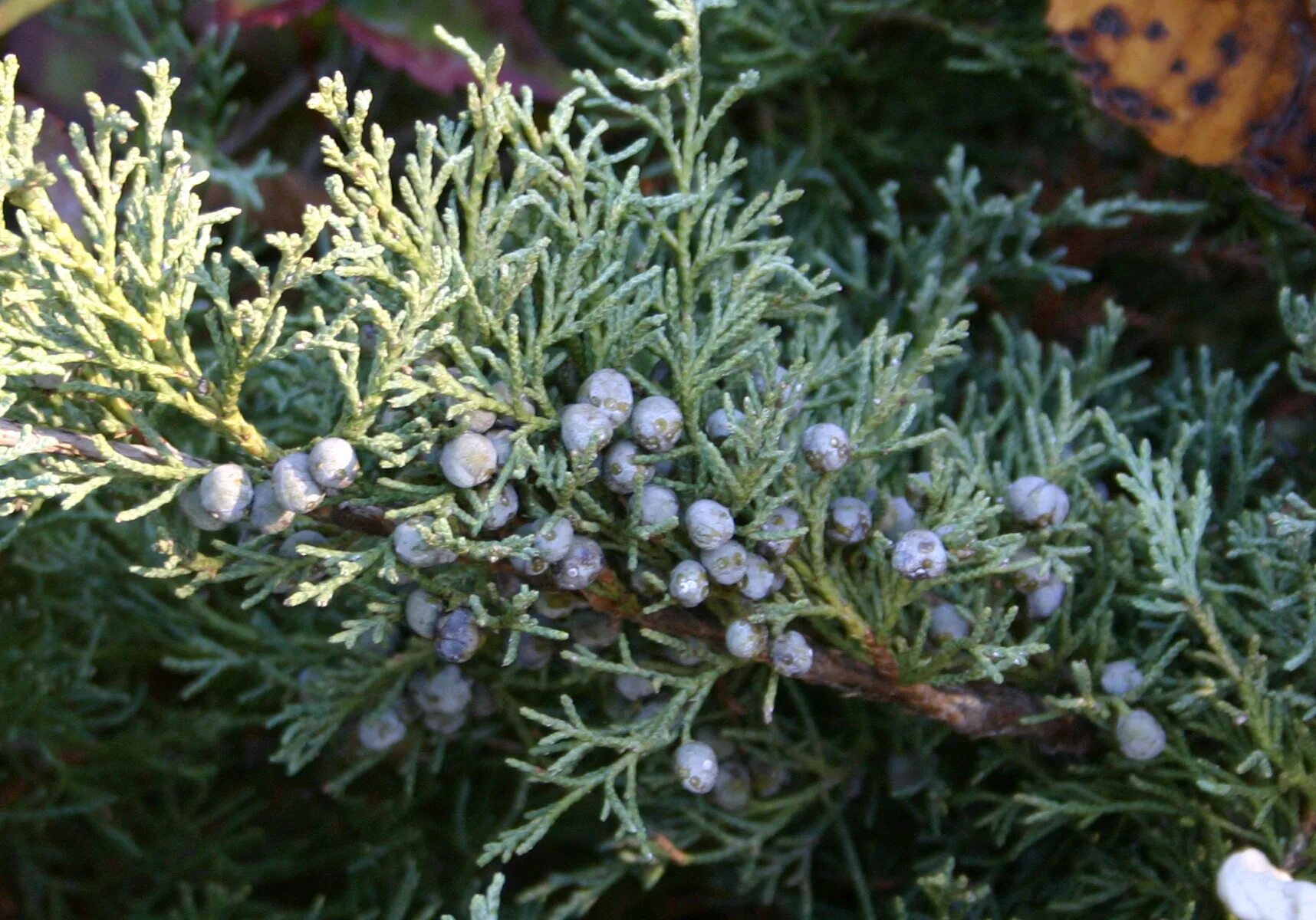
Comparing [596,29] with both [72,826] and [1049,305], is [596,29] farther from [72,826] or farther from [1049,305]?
[72,826]

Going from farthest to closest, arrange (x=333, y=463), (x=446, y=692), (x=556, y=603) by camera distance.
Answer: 1. (x=446, y=692)
2. (x=556, y=603)
3. (x=333, y=463)

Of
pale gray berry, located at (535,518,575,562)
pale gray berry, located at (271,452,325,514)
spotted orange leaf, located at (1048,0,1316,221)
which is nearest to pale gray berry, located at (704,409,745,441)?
pale gray berry, located at (535,518,575,562)

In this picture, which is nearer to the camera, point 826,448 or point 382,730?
point 826,448

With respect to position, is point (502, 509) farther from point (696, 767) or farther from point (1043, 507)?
point (1043, 507)

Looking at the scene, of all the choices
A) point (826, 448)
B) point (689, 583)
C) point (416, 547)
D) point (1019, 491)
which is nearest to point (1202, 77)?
point (1019, 491)

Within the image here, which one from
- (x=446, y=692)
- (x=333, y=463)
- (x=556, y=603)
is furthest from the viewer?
(x=446, y=692)

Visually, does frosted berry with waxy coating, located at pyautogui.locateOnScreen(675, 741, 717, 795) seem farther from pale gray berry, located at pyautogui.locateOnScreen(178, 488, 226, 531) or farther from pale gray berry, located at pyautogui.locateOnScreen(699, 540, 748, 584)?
pale gray berry, located at pyautogui.locateOnScreen(178, 488, 226, 531)
